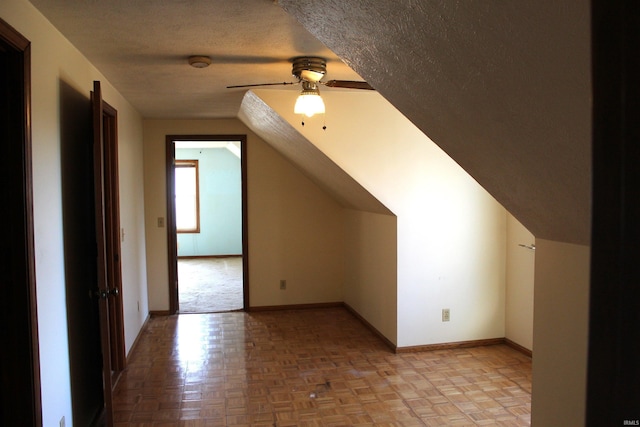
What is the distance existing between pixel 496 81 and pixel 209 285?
20.4 feet

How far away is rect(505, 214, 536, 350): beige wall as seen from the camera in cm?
386

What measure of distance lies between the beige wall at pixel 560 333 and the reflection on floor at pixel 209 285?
425 centimetres

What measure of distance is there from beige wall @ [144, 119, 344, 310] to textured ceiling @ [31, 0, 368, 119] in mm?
1474

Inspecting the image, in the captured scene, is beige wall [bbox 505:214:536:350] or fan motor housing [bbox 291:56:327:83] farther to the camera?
beige wall [bbox 505:214:536:350]

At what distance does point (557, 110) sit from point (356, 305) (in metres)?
4.22

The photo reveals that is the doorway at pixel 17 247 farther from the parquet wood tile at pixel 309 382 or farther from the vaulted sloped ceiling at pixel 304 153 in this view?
the vaulted sloped ceiling at pixel 304 153

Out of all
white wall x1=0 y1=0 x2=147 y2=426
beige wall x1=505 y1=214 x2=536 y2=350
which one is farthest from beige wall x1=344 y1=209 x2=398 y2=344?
white wall x1=0 y1=0 x2=147 y2=426

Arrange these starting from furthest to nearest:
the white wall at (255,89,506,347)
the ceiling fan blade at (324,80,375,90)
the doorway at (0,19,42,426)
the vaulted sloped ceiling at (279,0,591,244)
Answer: the white wall at (255,89,506,347) < the ceiling fan blade at (324,80,375,90) < the doorway at (0,19,42,426) < the vaulted sloped ceiling at (279,0,591,244)

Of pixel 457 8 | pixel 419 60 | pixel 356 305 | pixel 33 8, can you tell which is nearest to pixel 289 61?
pixel 33 8

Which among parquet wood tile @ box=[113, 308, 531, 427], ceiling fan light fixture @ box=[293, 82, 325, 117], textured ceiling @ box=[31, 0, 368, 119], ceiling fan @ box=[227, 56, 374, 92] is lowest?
parquet wood tile @ box=[113, 308, 531, 427]

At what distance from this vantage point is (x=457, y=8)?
1067mm

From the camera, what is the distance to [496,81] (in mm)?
1177

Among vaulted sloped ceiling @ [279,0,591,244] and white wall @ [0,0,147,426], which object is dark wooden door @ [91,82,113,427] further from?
vaulted sloped ceiling @ [279,0,591,244]

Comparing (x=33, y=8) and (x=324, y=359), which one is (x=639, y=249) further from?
Result: (x=324, y=359)
